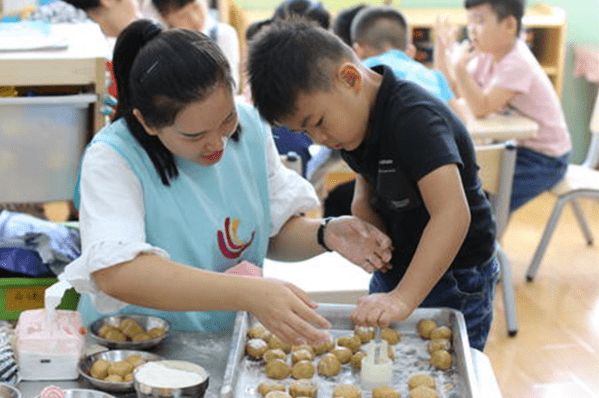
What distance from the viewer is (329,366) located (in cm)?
151

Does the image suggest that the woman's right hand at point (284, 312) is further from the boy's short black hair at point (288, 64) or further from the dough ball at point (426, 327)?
the boy's short black hair at point (288, 64)

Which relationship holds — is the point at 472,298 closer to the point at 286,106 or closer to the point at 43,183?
the point at 286,106

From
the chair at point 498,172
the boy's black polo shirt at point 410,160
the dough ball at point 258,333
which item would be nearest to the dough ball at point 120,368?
the dough ball at point 258,333

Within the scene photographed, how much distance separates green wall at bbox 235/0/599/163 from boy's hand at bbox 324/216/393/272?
12.8 ft

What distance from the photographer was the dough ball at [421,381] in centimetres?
144

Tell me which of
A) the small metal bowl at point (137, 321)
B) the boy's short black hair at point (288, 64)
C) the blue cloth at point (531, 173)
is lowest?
the blue cloth at point (531, 173)

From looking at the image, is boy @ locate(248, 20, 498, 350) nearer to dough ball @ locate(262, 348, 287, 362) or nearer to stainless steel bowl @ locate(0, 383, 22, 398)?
dough ball @ locate(262, 348, 287, 362)

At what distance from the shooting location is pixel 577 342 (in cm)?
352

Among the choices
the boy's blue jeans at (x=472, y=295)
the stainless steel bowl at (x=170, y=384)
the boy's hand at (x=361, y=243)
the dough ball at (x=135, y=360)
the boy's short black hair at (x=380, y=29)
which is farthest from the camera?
the boy's short black hair at (x=380, y=29)

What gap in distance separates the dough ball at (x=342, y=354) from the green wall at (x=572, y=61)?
4.15 metres

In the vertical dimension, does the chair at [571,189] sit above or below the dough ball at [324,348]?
below

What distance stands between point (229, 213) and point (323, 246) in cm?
20

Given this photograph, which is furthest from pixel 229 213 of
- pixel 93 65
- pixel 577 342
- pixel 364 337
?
pixel 577 342

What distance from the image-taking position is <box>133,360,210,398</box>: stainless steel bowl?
53.1 inches
